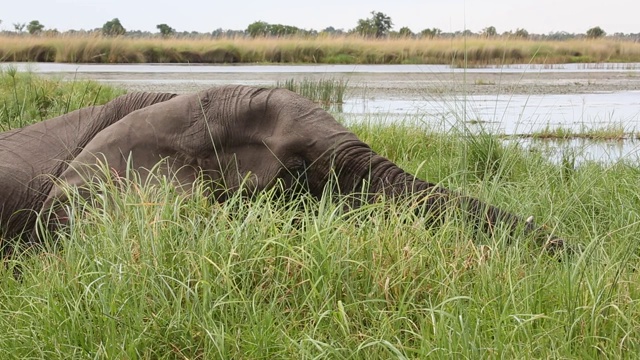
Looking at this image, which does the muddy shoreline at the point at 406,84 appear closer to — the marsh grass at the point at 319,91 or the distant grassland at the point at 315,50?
the marsh grass at the point at 319,91

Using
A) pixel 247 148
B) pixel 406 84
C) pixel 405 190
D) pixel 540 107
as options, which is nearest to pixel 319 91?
pixel 540 107

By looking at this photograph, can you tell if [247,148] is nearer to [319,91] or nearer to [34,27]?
[319,91]

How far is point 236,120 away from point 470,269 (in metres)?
1.49

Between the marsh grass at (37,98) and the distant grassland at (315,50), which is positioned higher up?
the marsh grass at (37,98)

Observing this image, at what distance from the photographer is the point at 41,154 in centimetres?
529

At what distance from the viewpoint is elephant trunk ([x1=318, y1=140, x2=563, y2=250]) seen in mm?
3963

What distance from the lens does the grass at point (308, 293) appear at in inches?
120

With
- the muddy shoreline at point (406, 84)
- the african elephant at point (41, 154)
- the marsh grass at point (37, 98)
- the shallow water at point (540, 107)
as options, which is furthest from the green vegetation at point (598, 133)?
the muddy shoreline at point (406, 84)

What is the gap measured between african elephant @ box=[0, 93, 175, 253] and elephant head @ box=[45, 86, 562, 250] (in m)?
0.42

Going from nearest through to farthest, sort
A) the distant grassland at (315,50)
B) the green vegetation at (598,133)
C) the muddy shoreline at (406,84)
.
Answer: the green vegetation at (598,133) < the muddy shoreline at (406,84) < the distant grassland at (315,50)

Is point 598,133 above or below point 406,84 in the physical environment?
above

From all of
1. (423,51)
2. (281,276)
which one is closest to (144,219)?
(281,276)

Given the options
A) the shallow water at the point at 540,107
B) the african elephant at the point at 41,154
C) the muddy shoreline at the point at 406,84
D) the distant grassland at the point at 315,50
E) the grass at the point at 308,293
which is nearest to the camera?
the grass at the point at 308,293

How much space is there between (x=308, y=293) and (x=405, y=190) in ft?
3.09
